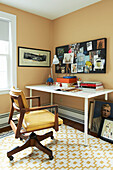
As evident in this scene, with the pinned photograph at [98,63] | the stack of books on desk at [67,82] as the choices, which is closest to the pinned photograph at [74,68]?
the stack of books on desk at [67,82]

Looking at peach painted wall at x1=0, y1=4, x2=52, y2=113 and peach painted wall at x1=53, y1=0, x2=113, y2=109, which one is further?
peach painted wall at x1=0, y1=4, x2=52, y2=113

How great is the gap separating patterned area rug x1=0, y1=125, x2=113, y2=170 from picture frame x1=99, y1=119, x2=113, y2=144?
8 centimetres

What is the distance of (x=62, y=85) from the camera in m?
2.79

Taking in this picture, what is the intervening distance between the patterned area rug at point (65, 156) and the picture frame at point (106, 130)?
0.08 metres

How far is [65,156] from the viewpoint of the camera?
1859 millimetres

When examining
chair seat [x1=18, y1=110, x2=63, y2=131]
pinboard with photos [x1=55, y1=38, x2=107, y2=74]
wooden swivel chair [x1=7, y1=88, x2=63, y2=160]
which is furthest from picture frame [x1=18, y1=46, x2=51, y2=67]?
chair seat [x1=18, y1=110, x2=63, y2=131]

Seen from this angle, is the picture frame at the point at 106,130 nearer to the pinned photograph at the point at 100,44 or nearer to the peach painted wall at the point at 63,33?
the peach painted wall at the point at 63,33

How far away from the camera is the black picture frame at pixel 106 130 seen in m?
2.22

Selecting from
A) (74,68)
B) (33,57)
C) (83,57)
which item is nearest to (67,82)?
(74,68)

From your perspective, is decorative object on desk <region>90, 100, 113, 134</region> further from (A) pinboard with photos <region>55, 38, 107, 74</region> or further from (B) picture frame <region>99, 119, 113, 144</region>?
(A) pinboard with photos <region>55, 38, 107, 74</region>

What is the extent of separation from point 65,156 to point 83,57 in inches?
71.6

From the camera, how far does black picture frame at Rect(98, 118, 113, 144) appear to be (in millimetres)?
2222

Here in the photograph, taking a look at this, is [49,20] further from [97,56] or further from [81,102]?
[81,102]

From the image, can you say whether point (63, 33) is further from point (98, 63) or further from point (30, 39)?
point (98, 63)
